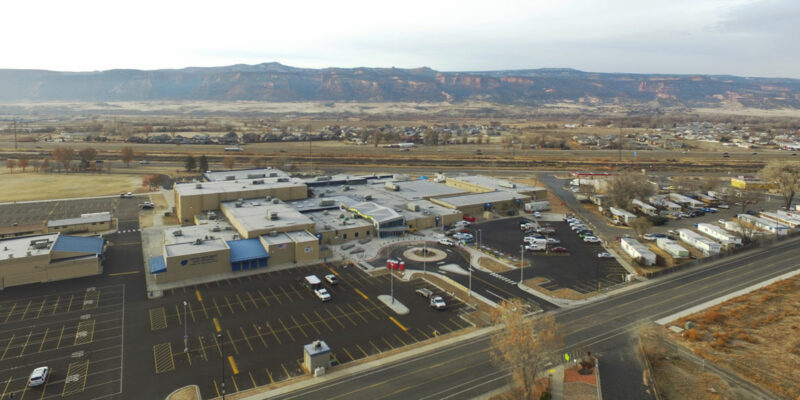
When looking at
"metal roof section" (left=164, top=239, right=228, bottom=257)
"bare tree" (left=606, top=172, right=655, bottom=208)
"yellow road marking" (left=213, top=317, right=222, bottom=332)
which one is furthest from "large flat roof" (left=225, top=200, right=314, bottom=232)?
"bare tree" (left=606, top=172, right=655, bottom=208)

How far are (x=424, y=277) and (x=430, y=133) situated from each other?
399ft

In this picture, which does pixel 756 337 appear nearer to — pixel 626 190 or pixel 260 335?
pixel 260 335

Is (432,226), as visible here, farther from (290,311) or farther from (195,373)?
(195,373)

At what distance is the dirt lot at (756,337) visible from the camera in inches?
1103

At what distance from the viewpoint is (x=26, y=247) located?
1678 inches

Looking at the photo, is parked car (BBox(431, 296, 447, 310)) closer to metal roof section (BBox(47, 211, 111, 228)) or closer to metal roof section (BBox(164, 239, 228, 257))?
metal roof section (BBox(164, 239, 228, 257))

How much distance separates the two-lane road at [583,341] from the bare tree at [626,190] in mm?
21192

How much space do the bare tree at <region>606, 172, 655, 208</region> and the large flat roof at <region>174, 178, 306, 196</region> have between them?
4494 centimetres

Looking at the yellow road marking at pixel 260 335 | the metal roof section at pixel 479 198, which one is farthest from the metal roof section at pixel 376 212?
the yellow road marking at pixel 260 335

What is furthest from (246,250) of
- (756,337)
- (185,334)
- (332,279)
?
(756,337)

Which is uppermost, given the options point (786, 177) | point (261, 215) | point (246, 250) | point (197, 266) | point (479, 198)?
point (786, 177)

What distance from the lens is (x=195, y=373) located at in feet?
89.2

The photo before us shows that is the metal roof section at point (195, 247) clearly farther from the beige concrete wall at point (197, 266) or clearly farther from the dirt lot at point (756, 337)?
the dirt lot at point (756, 337)

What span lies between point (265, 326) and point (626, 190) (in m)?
55.5
